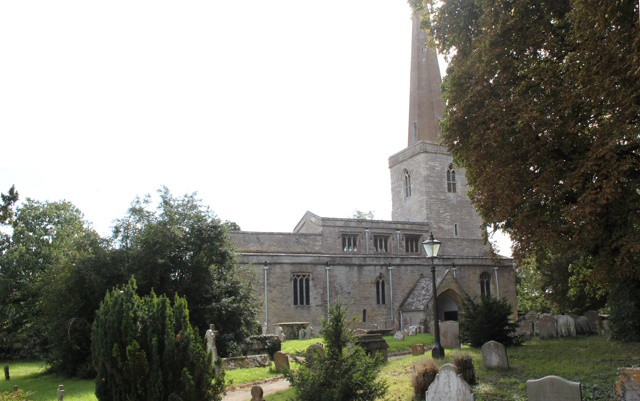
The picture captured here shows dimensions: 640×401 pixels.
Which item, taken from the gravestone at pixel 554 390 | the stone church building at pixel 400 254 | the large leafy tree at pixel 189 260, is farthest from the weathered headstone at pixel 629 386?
the stone church building at pixel 400 254

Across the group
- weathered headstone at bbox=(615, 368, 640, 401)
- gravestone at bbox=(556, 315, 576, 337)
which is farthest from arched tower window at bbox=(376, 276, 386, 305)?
weathered headstone at bbox=(615, 368, 640, 401)

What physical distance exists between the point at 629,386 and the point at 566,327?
15046mm

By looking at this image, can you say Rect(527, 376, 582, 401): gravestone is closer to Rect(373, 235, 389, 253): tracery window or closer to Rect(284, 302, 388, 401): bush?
Rect(284, 302, 388, 401): bush

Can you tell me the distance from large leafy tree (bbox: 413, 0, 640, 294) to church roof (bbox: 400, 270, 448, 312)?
16.6 m

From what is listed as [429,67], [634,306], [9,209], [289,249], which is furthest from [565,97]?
[429,67]

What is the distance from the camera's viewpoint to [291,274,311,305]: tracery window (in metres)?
28.2

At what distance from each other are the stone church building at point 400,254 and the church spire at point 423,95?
7cm

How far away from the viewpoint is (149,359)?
28.6 ft

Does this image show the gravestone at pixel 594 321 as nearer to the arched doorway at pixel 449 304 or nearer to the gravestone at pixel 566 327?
the gravestone at pixel 566 327

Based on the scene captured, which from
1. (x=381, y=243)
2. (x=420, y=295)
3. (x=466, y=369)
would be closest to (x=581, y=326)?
(x=420, y=295)

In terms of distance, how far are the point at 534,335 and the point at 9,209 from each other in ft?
66.8

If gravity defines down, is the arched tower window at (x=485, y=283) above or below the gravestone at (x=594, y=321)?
above

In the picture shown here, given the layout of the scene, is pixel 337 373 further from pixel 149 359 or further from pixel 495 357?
pixel 495 357

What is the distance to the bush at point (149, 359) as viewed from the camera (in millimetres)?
8375
